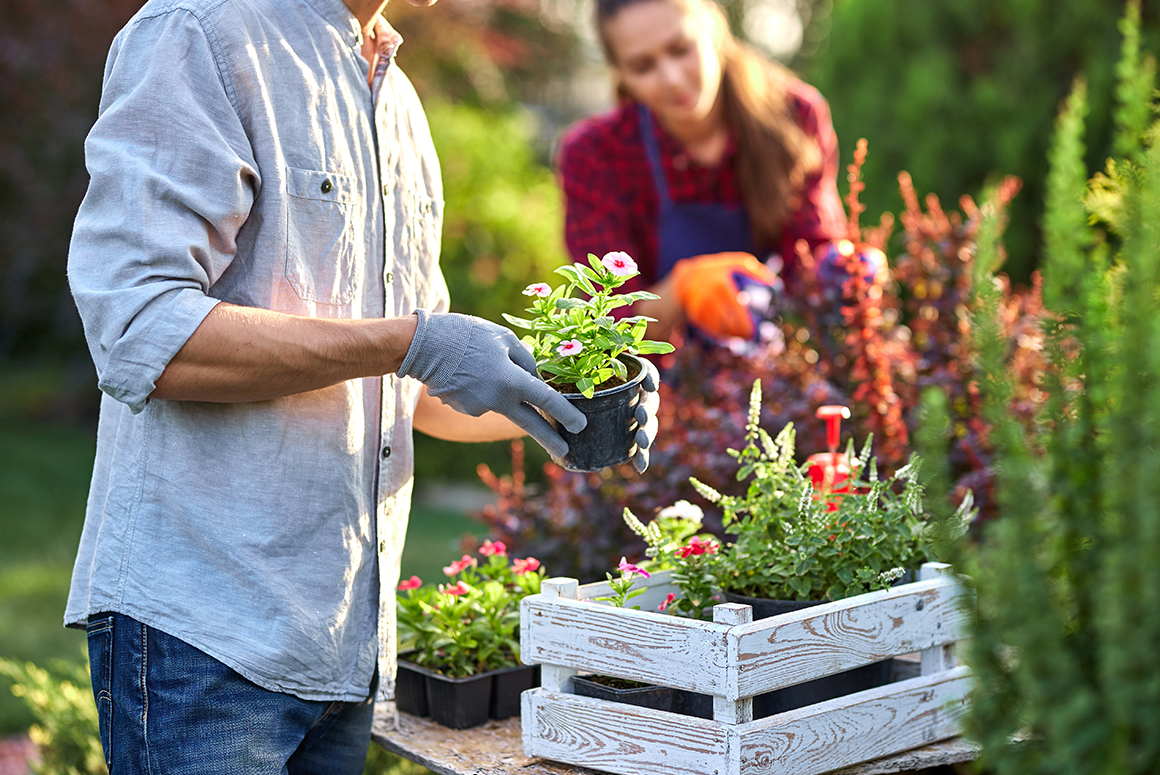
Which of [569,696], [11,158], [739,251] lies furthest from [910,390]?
[11,158]

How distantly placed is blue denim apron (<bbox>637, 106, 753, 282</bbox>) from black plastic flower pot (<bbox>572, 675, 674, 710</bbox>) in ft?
5.96

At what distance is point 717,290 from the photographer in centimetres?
290

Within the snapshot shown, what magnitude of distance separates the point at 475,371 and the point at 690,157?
6.12 ft

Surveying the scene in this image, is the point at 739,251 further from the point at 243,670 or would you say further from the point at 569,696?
the point at 243,670

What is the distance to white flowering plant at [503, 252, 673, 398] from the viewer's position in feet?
5.37

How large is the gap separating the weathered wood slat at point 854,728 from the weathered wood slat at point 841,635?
2.0 inches

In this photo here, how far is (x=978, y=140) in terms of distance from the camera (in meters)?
5.11

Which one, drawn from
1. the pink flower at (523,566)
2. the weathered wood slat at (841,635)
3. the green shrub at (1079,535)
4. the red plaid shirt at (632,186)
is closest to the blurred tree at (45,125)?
the red plaid shirt at (632,186)

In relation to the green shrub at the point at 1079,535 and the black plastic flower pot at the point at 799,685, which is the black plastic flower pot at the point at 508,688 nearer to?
the black plastic flower pot at the point at 799,685

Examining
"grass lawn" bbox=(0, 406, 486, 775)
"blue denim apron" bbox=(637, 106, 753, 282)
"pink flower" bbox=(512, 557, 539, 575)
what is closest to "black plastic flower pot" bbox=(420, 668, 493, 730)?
"pink flower" bbox=(512, 557, 539, 575)

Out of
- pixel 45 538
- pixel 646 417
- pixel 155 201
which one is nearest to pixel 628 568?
pixel 646 417

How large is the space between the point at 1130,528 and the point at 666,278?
251 centimetres

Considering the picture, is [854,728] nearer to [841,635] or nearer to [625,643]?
A: [841,635]

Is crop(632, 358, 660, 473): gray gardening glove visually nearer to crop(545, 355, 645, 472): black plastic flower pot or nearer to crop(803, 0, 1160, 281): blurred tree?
crop(545, 355, 645, 472): black plastic flower pot
